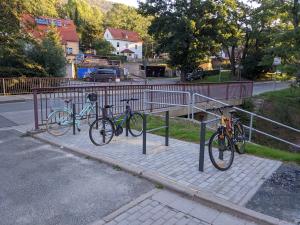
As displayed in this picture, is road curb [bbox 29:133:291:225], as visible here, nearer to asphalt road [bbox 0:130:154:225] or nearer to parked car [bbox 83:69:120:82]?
asphalt road [bbox 0:130:154:225]

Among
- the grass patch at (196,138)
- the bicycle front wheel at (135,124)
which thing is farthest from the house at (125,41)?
the bicycle front wheel at (135,124)

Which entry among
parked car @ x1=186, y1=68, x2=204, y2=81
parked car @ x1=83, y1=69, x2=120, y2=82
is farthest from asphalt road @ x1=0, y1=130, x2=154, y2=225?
parked car @ x1=186, y1=68, x2=204, y2=81

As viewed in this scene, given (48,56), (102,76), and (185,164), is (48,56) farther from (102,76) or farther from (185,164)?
(185,164)

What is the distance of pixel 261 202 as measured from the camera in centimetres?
394

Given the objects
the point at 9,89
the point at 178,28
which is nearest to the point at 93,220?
the point at 9,89

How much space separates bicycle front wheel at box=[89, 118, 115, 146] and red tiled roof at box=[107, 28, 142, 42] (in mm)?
68706

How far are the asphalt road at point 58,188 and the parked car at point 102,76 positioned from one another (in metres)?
31.3

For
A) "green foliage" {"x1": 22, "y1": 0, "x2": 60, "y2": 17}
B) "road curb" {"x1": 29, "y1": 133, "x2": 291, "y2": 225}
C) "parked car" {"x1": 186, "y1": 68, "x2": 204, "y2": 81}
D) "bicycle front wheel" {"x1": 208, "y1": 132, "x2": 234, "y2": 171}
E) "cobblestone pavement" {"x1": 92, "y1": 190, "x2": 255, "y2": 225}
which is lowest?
"cobblestone pavement" {"x1": 92, "y1": 190, "x2": 255, "y2": 225}

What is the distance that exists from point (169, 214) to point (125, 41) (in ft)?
242

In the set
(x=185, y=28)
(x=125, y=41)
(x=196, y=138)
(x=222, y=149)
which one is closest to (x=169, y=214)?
(x=222, y=149)

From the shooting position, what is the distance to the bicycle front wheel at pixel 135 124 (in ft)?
24.9

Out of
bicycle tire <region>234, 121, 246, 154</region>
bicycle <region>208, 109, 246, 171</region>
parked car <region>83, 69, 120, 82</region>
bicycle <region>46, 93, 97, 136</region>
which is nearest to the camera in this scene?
bicycle <region>208, 109, 246, 171</region>

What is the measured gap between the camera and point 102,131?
6617 millimetres

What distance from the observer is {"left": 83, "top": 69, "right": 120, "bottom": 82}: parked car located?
36841mm
